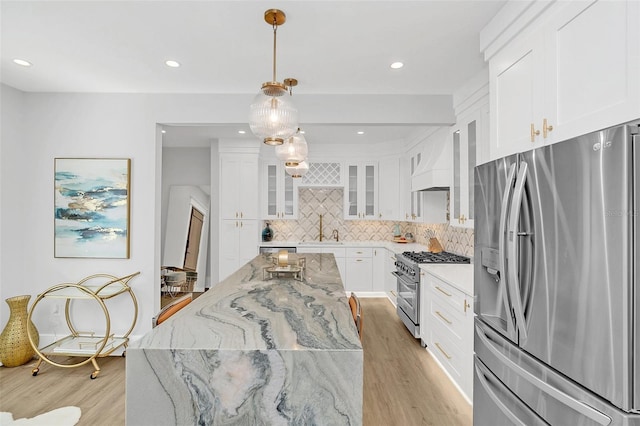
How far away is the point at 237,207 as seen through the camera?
5125 millimetres

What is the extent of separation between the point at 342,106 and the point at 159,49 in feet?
5.53

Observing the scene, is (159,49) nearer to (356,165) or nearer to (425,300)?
(425,300)

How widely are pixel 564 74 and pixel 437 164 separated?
2244 millimetres

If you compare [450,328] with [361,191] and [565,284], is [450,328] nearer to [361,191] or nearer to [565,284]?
[565,284]

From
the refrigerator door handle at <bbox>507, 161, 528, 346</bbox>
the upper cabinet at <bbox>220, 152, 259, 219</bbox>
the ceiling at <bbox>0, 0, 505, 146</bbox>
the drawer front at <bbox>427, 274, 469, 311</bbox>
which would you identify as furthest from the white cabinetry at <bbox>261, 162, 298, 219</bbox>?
the refrigerator door handle at <bbox>507, 161, 528, 346</bbox>

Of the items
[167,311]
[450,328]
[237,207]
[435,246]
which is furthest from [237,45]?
[435,246]

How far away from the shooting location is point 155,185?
128 inches

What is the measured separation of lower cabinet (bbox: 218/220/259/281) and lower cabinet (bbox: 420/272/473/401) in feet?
9.39

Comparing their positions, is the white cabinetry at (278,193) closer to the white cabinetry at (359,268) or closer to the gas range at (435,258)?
the white cabinetry at (359,268)

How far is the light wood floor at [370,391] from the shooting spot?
2.27m

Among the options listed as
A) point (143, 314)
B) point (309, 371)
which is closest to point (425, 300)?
point (309, 371)

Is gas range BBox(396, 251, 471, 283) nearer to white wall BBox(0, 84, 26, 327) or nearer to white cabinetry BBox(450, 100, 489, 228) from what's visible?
white cabinetry BBox(450, 100, 489, 228)

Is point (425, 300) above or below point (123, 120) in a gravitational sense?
below

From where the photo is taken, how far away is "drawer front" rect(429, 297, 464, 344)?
7.93ft
